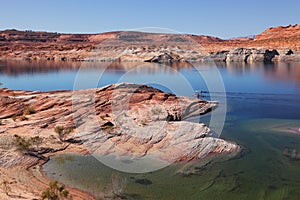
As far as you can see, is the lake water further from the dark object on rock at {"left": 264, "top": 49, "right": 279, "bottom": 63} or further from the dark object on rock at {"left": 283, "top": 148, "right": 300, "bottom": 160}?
the dark object on rock at {"left": 264, "top": 49, "right": 279, "bottom": 63}

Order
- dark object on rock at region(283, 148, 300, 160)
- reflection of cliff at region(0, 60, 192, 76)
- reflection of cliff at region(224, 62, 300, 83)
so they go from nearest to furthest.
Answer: dark object on rock at region(283, 148, 300, 160) → reflection of cliff at region(224, 62, 300, 83) → reflection of cliff at region(0, 60, 192, 76)

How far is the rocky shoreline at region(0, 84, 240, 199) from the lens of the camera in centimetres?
1549

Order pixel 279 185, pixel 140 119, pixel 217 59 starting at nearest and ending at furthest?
pixel 279 185 < pixel 140 119 < pixel 217 59

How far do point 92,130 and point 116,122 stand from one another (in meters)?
1.90

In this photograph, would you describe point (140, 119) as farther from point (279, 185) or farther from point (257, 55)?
point (257, 55)

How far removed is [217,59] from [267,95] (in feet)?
171

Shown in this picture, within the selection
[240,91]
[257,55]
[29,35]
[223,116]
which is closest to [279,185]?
[223,116]

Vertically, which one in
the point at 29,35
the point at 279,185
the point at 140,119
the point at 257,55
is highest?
the point at 29,35

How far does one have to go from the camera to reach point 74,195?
12.4 meters

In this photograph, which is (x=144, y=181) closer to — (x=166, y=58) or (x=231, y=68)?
(x=231, y=68)

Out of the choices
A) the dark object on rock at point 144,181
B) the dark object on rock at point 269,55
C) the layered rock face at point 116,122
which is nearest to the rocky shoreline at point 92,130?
the layered rock face at point 116,122

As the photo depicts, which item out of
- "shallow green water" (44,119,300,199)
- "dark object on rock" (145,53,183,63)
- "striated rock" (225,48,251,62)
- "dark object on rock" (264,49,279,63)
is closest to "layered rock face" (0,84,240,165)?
"shallow green water" (44,119,300,199)

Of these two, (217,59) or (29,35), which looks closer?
(217,59)

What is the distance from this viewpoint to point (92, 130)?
19391mm
